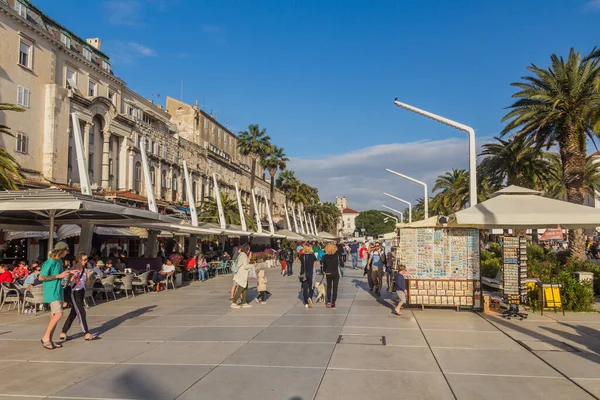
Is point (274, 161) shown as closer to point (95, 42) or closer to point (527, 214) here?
point (95, 42)

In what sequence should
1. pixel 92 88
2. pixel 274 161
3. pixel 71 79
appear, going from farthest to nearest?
pixel 274 161
pixel 92 88
pixel 71 79

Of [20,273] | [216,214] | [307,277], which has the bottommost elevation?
[20,273]

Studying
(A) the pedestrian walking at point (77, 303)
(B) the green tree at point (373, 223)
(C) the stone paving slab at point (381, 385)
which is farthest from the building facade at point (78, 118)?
(B) the green tree at point (373, 223)

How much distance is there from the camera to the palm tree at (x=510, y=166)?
28869 mm

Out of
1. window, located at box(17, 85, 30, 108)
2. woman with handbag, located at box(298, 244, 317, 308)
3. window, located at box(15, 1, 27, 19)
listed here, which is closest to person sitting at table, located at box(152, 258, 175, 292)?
woman with handbag, located at box(298, 244, 317, 308)

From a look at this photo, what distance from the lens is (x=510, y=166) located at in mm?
29719

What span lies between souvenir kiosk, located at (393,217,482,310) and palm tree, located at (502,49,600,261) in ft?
36.5

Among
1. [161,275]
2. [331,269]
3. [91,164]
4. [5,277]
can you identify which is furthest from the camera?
[91,164]

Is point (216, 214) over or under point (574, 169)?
under

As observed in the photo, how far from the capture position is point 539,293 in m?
12.7

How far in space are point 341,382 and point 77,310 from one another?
5405 millimetres

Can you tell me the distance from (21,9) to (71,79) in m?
5.35

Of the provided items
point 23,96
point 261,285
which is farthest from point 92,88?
point 261,285

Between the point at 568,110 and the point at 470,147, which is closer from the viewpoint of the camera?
the point at 470,147
